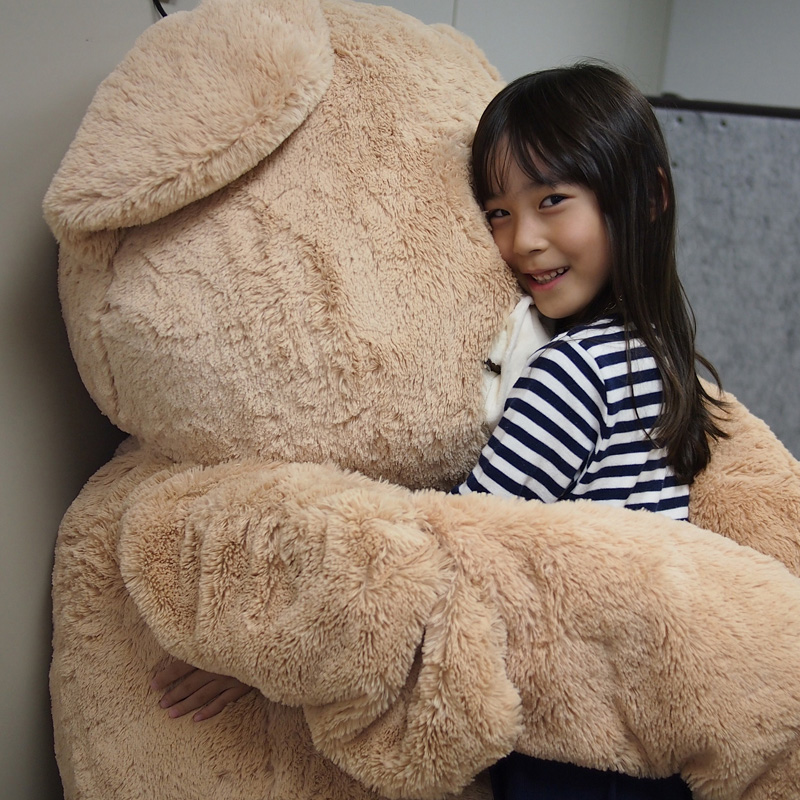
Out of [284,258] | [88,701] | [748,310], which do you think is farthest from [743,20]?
[88,701]

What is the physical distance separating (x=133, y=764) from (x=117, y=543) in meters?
0.22

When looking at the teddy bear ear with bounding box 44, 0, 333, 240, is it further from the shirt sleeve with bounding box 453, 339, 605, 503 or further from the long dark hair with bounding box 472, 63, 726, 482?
the shirt sleeve with bounding box 453, 339, 605, 503

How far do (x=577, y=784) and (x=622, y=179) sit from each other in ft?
1.95

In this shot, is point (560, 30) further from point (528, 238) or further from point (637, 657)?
point (637, 657)

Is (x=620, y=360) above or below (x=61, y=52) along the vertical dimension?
below

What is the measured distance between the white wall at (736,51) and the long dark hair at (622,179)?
38.5 inches

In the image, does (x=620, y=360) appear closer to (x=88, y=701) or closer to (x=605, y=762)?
(x=605, y=762)

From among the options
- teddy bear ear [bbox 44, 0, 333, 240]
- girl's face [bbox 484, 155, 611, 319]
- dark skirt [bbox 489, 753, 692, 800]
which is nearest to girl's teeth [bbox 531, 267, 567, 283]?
girl's face [bbox 484, 155, 611, 319]

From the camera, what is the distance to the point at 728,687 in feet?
1.77

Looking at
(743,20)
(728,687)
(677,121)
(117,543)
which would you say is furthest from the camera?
(743,20)

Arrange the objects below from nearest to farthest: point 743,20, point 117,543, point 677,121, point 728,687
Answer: point 728,687 → point 117,543 → point 677,121 → point 743,20

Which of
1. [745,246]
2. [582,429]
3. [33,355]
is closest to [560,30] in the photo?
[745,246]

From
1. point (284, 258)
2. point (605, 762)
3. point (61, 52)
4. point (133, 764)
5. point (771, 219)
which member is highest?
point (61, 52)

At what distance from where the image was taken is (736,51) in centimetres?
161
